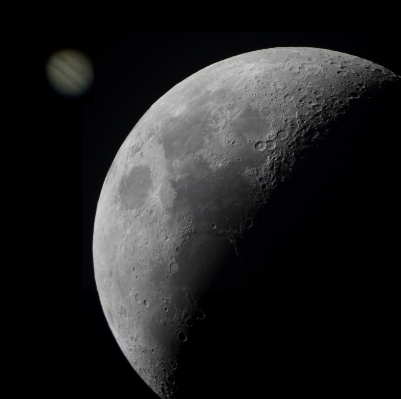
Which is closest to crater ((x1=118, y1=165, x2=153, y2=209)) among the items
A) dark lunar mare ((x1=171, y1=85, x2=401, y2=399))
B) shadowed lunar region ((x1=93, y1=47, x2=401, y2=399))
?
shadowed lunar region ((x1=93, y1=47, x2=401, y2=399))

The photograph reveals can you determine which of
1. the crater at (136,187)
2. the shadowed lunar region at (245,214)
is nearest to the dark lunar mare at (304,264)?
the shadowed lunar region at (245,214)

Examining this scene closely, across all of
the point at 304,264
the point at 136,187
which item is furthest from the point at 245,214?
the point at 136,187

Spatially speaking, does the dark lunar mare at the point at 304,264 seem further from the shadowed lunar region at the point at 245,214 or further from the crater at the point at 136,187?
the crater at the point at 136,187

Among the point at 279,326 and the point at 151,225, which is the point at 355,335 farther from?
the point at 151,225

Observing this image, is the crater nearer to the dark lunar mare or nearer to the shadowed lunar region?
the shadowed lunar region

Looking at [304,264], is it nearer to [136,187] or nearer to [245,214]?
[245,214]

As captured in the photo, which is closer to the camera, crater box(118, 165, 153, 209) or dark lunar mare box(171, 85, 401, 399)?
dark lunar mare box(171, 85, 401, 399)

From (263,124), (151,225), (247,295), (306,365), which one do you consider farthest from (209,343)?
(263,124)
